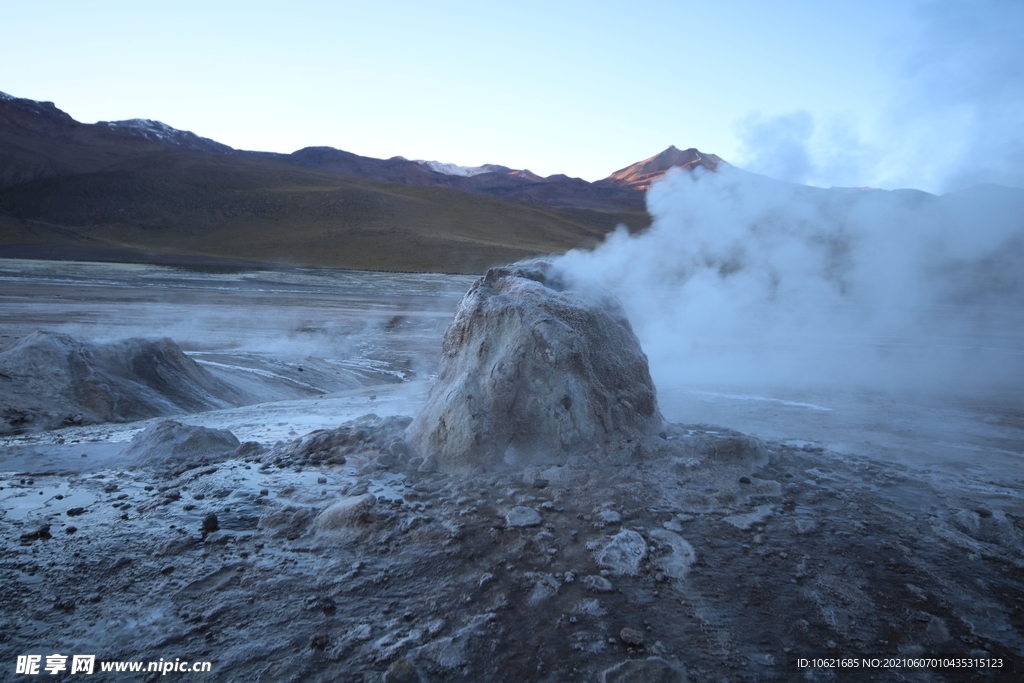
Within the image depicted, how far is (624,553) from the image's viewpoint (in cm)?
345

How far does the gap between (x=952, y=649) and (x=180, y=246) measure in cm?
5302

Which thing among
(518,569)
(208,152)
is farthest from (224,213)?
(518,569)

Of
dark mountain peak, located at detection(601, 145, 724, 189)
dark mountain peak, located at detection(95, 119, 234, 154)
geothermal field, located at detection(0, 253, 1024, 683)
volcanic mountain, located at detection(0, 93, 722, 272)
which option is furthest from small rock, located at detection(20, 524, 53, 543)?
dark mountain peak, located at detection(95, 119, 234, 154)

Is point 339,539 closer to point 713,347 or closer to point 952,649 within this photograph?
point 952,649

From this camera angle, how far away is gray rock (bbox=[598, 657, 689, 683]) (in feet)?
8.16

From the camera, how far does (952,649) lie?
9.09ft

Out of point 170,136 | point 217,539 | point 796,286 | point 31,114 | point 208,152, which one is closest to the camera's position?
point 217,539

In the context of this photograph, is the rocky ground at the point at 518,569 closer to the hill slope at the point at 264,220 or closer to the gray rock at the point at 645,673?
the gray rock at the point at 645,673

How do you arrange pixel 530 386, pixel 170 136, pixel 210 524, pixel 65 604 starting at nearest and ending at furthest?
pixel 65 604 < pixel 210 524 < pixel 530 386 < pixel 170 136

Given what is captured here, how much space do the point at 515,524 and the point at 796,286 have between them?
71.7 ft

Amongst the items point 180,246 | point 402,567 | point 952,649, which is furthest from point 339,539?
point 180,246

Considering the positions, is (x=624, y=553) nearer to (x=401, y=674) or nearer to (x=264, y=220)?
(x=401, y=674)

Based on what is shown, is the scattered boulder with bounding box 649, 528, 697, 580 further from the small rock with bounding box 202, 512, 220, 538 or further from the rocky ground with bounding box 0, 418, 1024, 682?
the small rock with bounding box 202, 512, 220, 538

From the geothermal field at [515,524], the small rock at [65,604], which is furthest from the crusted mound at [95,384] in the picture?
the small rock at [65,604]
